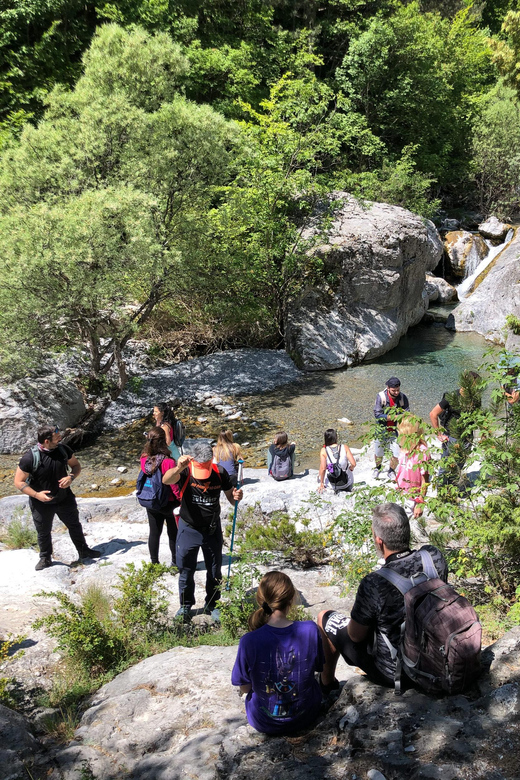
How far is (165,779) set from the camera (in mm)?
2742

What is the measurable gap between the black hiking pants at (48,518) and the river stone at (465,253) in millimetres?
21468

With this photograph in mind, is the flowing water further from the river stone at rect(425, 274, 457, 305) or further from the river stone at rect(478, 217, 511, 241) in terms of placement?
the river stone at rect(478, 217, 511, 241)

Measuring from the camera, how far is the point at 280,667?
9.55 ft

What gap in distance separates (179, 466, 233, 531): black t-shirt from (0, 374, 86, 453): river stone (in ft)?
25.3

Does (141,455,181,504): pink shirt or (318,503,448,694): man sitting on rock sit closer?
(318,503,448,694): man sitting on rock

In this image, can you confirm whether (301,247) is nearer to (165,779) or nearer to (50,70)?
(50,70)

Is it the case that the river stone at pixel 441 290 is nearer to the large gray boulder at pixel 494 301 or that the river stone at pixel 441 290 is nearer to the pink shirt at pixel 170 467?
the large gray boulder at pixel 494 301

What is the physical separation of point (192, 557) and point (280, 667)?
82.8 inches

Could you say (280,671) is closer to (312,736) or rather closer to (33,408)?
(312,736)

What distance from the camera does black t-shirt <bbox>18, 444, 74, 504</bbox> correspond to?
18.9 feet

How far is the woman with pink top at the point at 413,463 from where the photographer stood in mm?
4020

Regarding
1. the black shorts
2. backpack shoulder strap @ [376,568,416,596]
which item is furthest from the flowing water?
backpack shoulder strap @ [376,568,416,596]

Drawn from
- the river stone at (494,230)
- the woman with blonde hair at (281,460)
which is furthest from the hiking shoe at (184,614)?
the river stone at (494,230)

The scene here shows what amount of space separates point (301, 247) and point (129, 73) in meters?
6.50
